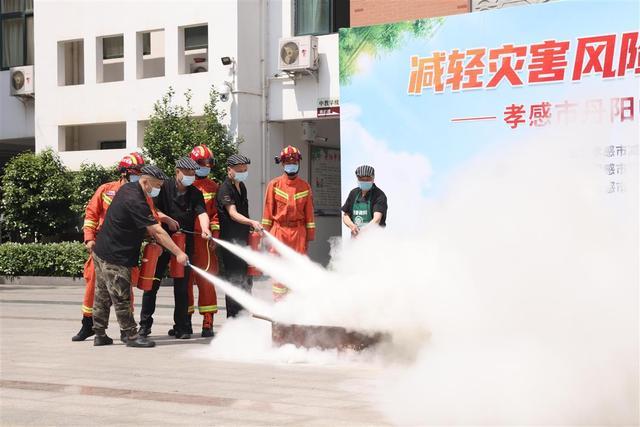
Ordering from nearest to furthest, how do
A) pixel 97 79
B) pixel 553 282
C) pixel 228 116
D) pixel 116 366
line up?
1. pixel 553 282
2. pixel 116 366
3. pixel 228 116
4. pixel 97 79

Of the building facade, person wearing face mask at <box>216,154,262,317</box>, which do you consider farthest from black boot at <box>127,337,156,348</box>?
the building facade

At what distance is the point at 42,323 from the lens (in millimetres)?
12945

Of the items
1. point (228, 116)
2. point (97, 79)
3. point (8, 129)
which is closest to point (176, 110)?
point (228, 116)

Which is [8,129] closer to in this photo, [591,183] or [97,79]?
[97,79]

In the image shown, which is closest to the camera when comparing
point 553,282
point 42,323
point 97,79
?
point 553,282

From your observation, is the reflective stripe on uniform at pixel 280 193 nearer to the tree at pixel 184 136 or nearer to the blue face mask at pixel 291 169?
the blue face mask at pixel 291 169

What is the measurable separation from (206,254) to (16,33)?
2340 cm

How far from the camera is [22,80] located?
3073cm

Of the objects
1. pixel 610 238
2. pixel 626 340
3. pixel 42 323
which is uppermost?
pixel 610 238

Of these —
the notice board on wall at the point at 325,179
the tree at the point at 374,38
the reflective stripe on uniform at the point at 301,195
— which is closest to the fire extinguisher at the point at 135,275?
the reflective stripe on uniform at the point at 301,195

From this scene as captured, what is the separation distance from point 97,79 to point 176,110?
3983 millimetres

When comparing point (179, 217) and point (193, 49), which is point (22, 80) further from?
point (179, 217)

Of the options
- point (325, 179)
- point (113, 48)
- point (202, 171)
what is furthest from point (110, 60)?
point (202, 171)

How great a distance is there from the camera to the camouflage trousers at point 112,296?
33.3ft
